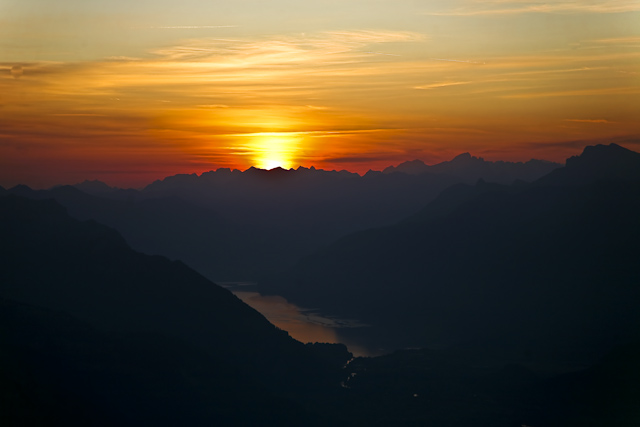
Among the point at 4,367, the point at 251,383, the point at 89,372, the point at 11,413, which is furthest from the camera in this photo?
the point at 251,383

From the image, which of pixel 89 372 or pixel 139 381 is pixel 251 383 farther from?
pixel 89 372

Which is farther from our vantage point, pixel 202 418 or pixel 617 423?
pixel 617 423

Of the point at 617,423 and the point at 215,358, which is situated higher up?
the point at 215,358

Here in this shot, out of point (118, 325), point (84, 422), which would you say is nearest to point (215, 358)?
point (118, 325)

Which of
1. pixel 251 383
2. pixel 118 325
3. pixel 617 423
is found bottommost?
pixel 617 423

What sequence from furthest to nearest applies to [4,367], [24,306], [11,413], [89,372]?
[24,306] < [89,372] < [4,367] < [11,413]

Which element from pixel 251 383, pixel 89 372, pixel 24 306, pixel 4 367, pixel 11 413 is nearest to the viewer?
pixel 11 413

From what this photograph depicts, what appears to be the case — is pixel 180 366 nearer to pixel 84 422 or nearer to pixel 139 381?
pixel 139 381

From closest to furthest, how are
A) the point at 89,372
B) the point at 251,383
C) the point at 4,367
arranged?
the point at 4,367 < the point at 89,372 < the point at 251,383

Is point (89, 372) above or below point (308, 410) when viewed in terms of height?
above

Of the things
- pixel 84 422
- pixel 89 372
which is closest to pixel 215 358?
pixel 89 372

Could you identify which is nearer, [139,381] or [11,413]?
[11,413]
